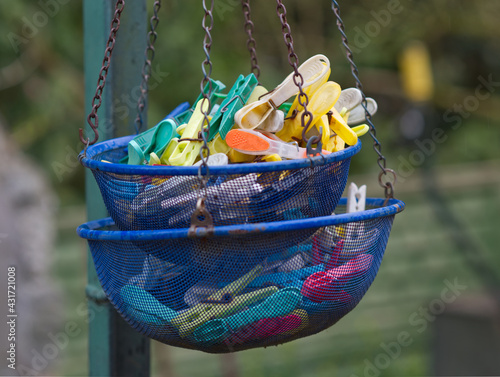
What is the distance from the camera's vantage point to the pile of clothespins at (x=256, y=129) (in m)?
1.06

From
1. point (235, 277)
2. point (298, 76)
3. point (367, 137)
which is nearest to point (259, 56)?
point (367, 137)

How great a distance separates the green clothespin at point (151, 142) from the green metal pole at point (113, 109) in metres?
0.29

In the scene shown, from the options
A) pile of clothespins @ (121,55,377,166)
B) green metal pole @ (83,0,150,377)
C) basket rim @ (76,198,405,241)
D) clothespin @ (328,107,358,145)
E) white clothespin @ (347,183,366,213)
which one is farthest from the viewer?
green metal pole @ (83,0,150,377)

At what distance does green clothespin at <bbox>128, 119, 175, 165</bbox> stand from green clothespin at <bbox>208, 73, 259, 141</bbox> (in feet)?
0.26

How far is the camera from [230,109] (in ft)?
3.65

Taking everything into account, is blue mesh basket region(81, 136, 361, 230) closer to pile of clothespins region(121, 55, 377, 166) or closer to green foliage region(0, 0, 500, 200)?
pile of clothespins region(121, 55, 377, 166)

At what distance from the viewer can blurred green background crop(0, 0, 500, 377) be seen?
3.50m

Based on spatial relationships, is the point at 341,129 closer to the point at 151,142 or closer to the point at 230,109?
the point at 230,109

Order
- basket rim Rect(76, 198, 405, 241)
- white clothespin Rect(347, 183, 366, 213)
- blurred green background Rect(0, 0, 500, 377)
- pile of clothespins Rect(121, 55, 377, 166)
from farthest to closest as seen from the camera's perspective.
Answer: blurred green background Rect(0, 0, 500, 377) → white clothespin Rect(347, 183, 366, 213) → pile of clothespins Rect(121, 55, 377, 166) → basket rim Rect(76, 198, 405, 241)

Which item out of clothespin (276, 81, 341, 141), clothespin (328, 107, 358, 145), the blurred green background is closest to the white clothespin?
clothespin (328, 107, 358, 145)

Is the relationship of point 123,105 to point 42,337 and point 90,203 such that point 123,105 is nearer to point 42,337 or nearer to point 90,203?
point 90,203

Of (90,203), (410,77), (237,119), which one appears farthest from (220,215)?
(410,77)

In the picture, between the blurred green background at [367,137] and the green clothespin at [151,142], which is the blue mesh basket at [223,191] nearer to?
the green clothespin at [151,142]

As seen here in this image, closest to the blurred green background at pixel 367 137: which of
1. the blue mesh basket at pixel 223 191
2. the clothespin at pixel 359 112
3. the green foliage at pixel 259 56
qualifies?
the green foliage at pixel 259 56
